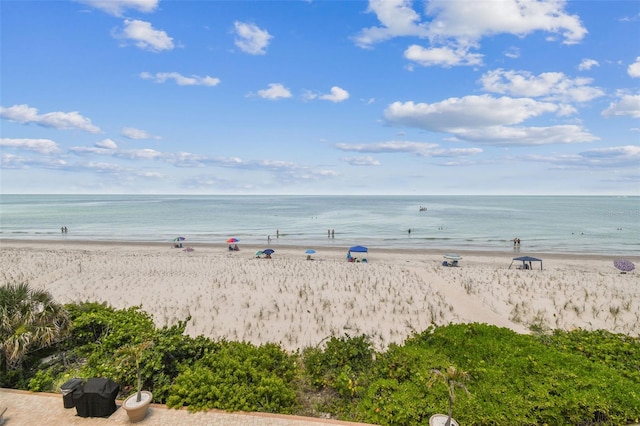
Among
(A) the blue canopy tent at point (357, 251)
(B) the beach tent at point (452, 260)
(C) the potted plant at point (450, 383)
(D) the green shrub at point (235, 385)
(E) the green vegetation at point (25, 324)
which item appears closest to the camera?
(C) the potted plant at point (450, 383)

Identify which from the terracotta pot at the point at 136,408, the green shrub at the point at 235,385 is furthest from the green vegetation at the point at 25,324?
the green shrub at the point at 235,385

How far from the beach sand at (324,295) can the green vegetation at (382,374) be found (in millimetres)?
3056

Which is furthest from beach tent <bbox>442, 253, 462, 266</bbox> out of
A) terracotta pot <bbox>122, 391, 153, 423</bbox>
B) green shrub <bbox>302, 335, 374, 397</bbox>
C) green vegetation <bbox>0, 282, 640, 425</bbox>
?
terracotta pot <bbox>122, 391, 153, 423</bbox>

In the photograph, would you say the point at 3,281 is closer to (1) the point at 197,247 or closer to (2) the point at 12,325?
(2) the point at 12,325

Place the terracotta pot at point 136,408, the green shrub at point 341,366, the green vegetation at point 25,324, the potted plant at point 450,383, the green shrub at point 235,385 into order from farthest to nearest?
the green vegetation at point 25,324 < the green shrub at point 341,366 < the green shrub at point 235,385 < the terracotta pot at point 136,408 < the potted plant at point 450,383

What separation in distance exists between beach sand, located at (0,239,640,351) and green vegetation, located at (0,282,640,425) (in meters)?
3.06

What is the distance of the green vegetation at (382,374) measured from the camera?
22.2 ft

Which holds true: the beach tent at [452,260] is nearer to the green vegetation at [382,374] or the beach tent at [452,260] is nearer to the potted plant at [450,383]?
the green vegetation at [382,374]

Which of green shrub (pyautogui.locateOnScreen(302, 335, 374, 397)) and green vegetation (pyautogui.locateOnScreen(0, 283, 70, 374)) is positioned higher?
green vegetation (pyautogui.locateOnScreen(0, 283, 70, 374))

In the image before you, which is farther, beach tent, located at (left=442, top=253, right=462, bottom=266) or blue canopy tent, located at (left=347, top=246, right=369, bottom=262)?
blue canopy tent, located at (left=347, top=246, right=369, bottom=262)

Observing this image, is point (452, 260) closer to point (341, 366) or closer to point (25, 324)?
point (341, 366)

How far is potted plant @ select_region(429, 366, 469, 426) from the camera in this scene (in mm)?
6301

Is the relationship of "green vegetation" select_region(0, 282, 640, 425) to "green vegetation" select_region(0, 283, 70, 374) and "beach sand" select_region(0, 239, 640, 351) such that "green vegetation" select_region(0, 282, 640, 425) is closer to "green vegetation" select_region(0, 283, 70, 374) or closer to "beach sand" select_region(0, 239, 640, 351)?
"green vegetation" select_region(0, 283, 70, 374)

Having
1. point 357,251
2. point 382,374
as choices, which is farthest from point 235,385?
point 357,251
